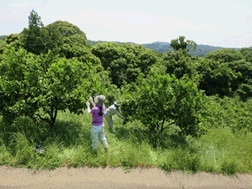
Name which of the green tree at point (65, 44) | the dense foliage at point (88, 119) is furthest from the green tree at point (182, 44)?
the dense foliage at point (88, 119)

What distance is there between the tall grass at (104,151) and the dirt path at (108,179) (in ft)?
0.54

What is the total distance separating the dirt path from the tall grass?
6.4 inches

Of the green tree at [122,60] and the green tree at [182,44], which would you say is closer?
the green tree at [122,60]

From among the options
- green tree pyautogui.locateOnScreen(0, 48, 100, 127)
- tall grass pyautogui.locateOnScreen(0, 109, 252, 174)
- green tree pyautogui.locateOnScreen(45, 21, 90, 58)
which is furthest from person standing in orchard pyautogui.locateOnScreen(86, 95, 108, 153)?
green tree pyautogui.locateOnScreen(45, 21, 90, 58)

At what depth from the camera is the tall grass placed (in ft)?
19.6

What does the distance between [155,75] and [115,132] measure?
1.88 metres

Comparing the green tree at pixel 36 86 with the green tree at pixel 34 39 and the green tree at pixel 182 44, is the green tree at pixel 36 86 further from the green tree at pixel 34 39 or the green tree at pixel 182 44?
the green tree at pixel 182 44

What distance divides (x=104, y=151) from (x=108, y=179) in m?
0.76

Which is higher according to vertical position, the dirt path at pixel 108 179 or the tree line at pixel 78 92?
the tree line at pixel 78 92

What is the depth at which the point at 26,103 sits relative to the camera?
254 inches

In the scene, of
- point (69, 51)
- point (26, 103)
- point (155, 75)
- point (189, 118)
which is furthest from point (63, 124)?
point (69, 51)

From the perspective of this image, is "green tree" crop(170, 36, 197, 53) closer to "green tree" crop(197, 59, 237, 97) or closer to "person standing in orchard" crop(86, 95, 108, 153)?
"green tree" crop(197, 59, 237, 97)

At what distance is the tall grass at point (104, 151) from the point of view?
5.98 metres

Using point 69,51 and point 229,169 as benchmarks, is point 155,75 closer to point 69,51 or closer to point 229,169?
point 229,169
